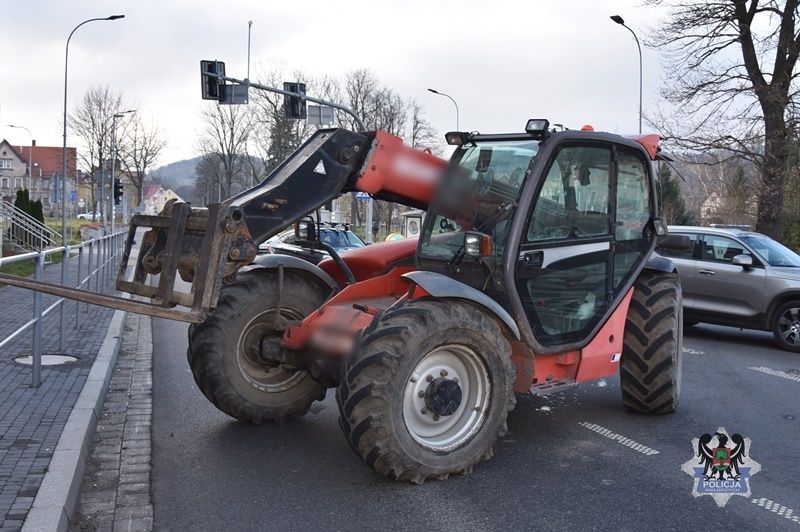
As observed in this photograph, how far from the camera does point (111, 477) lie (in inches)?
201

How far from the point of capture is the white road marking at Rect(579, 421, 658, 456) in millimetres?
5910

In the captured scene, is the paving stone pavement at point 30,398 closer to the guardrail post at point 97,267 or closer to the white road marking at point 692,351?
the guardrail post at point 97,267

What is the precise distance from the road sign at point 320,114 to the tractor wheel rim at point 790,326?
15.6 meters

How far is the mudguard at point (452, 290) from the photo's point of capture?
5.03 m

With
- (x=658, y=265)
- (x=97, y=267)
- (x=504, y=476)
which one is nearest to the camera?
(x=504, y=476)

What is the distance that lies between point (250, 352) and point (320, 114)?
18476 millimetres

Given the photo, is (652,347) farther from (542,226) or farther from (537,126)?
(537,126)

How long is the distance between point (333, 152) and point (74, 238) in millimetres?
42501

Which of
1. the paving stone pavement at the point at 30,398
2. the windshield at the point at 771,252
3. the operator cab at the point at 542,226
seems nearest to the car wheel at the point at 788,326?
the windshield at the point at 771,252

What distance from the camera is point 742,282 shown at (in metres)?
11.6

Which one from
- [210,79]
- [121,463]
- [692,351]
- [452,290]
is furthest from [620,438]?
[210,79]

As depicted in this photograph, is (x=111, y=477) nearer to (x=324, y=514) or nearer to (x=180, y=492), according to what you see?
(x=180, y=492)

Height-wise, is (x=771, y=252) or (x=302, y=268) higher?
(x=771, y=252)

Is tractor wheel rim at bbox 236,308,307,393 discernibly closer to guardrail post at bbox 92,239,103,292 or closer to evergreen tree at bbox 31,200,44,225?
guardrail post at bbox 92,239,103,292
